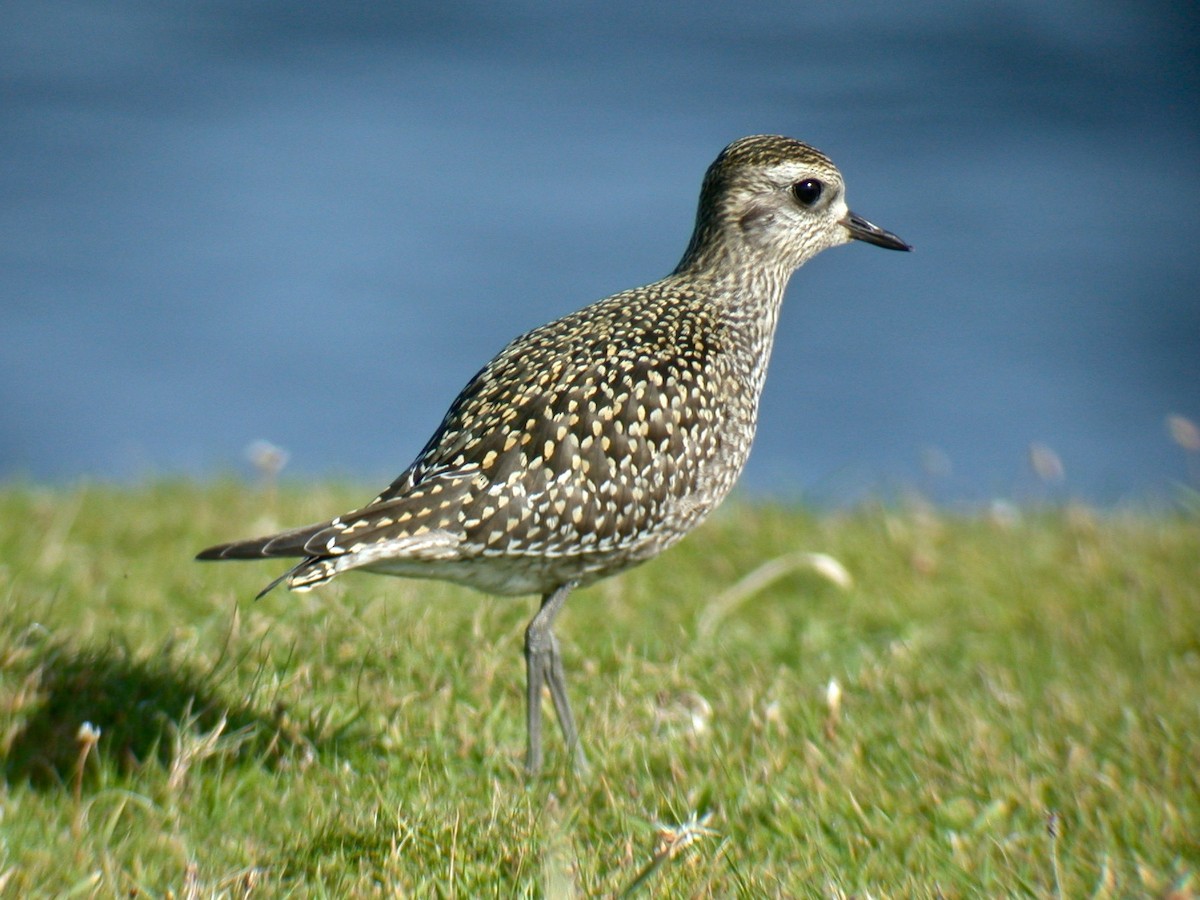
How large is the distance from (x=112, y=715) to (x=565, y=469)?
1768mm

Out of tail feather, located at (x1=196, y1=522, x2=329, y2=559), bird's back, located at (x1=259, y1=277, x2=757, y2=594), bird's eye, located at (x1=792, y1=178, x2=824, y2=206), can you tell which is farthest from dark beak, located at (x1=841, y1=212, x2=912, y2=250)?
tail feather, located at (x1=196, y1=522, x2=329, y2=559)

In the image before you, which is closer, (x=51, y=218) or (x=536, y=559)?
(x=536, y=559)

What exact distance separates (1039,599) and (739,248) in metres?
2.58

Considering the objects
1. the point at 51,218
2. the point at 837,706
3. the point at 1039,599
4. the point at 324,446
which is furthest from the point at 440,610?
the point at 51,218

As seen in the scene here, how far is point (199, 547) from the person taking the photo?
7.77 m

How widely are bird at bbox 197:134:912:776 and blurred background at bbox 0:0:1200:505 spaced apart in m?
17.2

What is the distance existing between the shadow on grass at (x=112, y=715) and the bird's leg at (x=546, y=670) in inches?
30.6

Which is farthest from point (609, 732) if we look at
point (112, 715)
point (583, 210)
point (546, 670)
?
point (583, 210)

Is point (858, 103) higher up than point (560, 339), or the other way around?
point (560, 339)

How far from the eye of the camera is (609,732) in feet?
17.9

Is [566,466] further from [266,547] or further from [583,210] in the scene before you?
[583,210]

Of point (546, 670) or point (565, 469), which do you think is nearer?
point (565, 469)

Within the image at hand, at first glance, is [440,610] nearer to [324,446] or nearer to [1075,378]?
[324,446]

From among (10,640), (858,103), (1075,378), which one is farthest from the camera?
(858,103)
